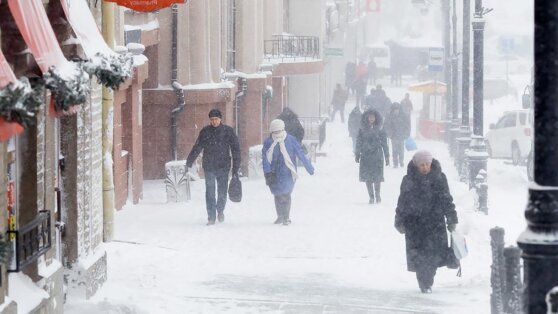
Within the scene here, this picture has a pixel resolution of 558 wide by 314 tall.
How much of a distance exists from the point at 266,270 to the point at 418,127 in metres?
30.8

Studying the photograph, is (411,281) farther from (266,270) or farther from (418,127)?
(418,127)

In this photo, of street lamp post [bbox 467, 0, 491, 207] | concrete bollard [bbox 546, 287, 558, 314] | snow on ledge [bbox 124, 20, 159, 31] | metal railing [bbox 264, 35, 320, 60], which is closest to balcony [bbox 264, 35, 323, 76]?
metal railing [bbox 264, 35, 320, 60]

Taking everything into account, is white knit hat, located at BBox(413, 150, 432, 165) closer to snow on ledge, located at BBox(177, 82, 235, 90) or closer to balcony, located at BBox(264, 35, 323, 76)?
snow on ledge, located at BBox(177, 82, 235, 90)

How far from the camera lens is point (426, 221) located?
13.4 meters

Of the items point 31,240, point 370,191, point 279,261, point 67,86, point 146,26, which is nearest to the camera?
point 67,86

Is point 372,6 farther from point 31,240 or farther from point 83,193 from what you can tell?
point 31,240

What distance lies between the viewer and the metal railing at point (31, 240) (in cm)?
893

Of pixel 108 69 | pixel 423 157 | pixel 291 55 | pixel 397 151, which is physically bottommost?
pixel 397 151

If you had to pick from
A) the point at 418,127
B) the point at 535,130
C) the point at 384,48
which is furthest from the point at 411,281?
the point at 384,48

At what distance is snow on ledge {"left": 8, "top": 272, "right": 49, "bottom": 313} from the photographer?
9297 millimetres

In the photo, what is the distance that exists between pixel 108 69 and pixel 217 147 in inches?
342

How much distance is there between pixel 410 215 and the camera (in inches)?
526

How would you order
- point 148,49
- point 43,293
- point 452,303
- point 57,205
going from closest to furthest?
point 43,293 < point 57,205 < point 452,303 < point 148,49

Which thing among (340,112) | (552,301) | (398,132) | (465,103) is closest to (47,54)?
(552,301)
